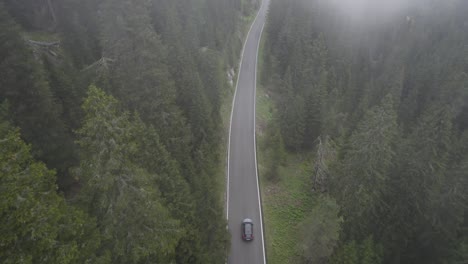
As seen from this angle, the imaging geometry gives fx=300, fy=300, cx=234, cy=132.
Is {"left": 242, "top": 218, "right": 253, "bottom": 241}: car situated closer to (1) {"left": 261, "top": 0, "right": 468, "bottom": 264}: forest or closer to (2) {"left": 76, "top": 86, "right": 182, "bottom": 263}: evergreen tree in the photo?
(1) {"left": 261, "top": 0, "right": 468, "bottom": 264}: forest

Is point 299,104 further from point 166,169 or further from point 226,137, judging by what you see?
point 166,169

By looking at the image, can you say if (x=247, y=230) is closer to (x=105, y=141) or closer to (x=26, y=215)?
(x=105, y=141)

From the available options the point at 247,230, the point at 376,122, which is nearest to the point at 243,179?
the point at 247,230

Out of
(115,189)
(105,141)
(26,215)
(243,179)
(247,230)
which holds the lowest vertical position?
(247,230)

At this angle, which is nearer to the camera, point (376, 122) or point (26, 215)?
point (26, 215)

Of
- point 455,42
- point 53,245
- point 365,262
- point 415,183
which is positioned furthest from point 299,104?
point 455,42

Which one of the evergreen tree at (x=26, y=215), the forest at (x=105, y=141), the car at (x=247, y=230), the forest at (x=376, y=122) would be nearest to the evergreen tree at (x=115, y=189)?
the forest at (x=105, y=141)

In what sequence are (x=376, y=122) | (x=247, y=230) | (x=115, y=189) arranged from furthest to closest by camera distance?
(x=247, y=230) < (x=376, y=122) < (x=115, y=189)

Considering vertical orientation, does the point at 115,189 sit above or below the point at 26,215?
below
